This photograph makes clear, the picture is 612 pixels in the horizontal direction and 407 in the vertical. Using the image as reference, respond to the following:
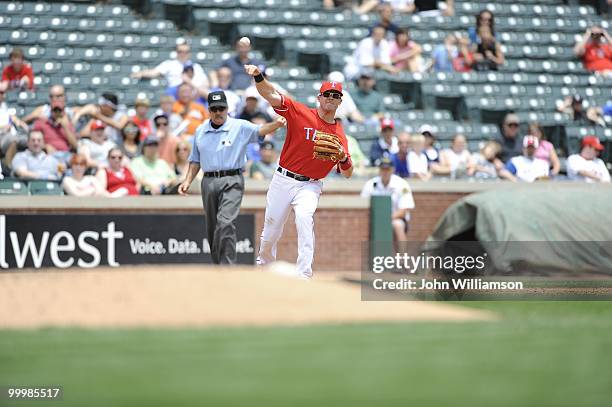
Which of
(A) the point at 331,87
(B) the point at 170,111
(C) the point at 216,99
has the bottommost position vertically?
(B) the point at 170,111

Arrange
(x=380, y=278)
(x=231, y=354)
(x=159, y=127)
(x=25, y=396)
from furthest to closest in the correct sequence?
(x=159, y=127)
(x=380, y=278)
(x=231, y=354)
(x=25, y=396)

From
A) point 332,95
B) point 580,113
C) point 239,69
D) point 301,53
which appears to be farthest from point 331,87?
point 580,113

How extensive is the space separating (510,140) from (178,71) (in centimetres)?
514

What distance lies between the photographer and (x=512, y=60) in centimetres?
2028

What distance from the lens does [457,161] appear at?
17.0 meters

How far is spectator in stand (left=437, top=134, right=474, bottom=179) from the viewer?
1681 centimetres

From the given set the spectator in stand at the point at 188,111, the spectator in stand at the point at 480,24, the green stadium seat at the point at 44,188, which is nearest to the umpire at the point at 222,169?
the green stadium seat at the point at 44,188

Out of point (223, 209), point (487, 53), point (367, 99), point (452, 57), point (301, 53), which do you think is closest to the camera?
point (223, 209)

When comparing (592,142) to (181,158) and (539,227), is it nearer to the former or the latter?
(539,227)

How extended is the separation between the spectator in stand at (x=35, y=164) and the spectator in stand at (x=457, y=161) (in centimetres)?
562

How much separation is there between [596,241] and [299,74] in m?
6.50

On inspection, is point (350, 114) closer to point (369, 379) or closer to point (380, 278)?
point (380, 278)

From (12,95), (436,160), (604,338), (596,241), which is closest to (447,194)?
(436,160)

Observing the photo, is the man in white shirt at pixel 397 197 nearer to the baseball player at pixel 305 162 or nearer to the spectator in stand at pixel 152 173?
the spectator in stand at pixel 152 173
